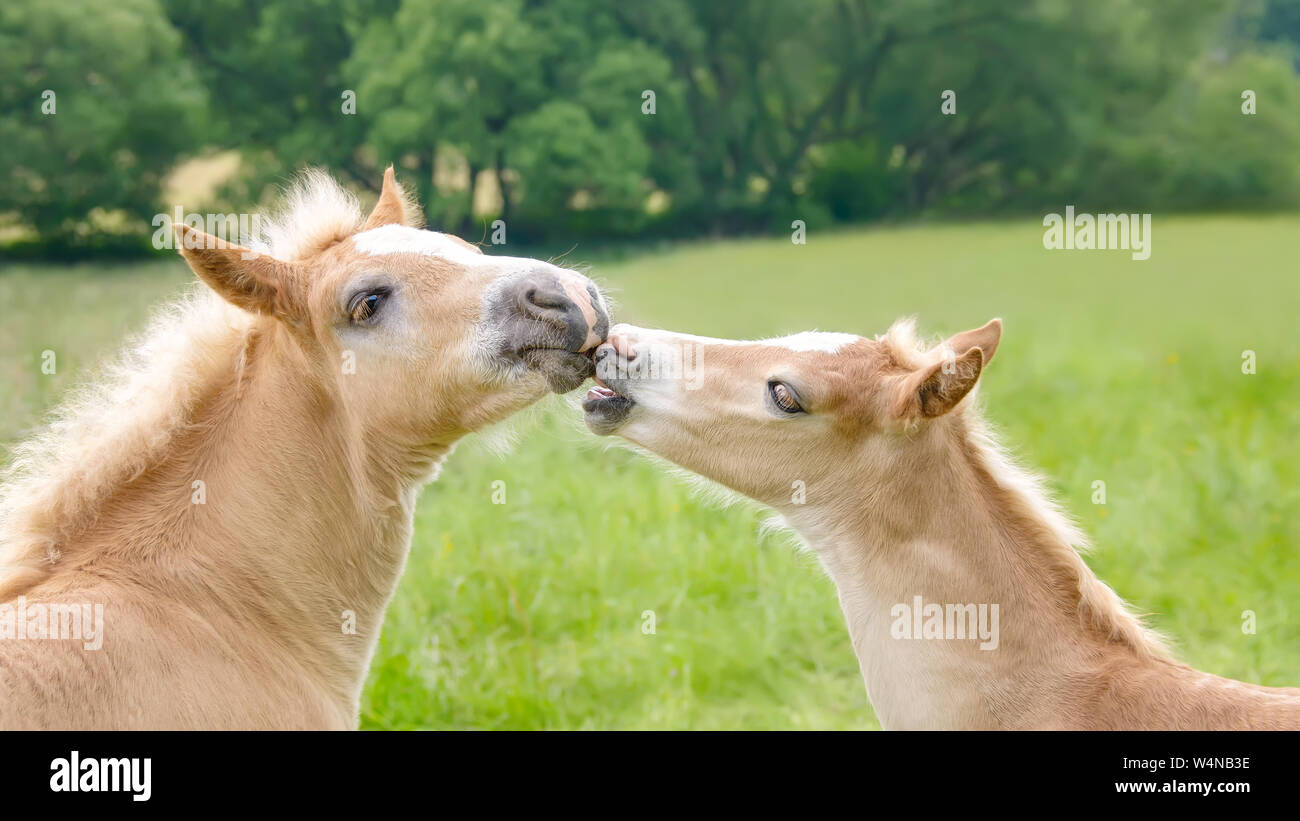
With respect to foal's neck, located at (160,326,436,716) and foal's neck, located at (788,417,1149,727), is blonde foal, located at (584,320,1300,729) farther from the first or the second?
foal's neck, located at (160,326,436,716)

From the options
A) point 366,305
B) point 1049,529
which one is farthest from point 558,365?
point 1049,529

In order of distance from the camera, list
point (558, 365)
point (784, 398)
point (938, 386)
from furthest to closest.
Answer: point (784, 398) → point (558, 365) → point (938, 386)

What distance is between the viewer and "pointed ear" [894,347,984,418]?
9.82ft

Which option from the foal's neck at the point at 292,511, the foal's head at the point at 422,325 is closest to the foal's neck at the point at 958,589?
the foal's head at the point at 422,325

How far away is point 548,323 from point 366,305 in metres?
0.58

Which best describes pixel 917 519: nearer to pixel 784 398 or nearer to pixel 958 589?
pixel 958 589

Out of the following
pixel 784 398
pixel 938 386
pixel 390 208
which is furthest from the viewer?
pixel 390 208

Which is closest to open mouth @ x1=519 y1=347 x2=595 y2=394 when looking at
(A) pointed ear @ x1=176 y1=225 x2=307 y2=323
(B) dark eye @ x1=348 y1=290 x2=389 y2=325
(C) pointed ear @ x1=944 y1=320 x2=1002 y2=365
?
(B) dark eye @ x1=348 y1=290 x2=389 y2=325

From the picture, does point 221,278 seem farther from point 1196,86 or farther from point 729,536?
point 1196,86

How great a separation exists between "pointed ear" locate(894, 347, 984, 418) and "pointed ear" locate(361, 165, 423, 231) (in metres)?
1.88

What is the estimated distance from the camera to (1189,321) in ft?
47.4

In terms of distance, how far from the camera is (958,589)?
3.18 metres

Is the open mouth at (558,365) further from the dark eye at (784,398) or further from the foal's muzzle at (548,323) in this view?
the dark eye at (784,398)

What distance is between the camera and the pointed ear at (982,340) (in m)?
3.32
